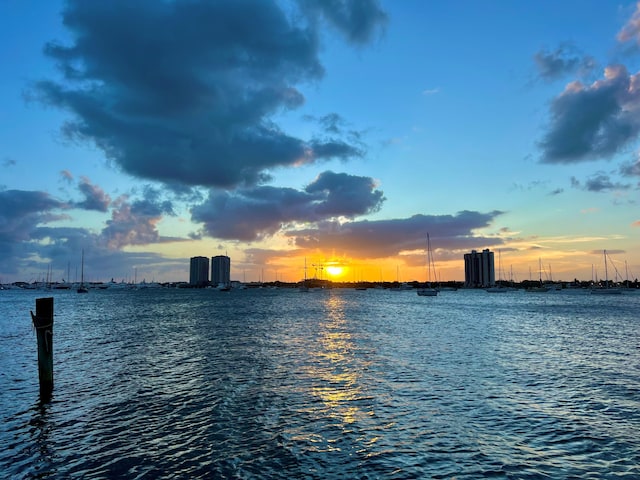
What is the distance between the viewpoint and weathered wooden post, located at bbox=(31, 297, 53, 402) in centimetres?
2466

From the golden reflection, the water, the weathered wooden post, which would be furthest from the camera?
the weathered wooden post

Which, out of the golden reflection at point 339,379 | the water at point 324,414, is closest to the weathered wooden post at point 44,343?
the water at point 324,414

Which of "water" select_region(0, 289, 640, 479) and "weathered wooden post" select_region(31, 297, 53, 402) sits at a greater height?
"weathered wooden post" select_region(31, 297, 53, 402)

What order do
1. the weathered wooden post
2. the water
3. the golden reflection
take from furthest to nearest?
the weathered wooden post → the golden reflection → the water

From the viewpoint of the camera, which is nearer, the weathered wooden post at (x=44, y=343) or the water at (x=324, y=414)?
the water at (x=324, y=414)

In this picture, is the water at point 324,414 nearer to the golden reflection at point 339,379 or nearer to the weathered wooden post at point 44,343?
the golden reflection at point 339,379

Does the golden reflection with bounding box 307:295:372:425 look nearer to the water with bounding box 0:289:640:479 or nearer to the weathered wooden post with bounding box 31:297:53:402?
the water with bounding box 0:289:640:479

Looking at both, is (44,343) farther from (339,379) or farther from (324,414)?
(339,379)

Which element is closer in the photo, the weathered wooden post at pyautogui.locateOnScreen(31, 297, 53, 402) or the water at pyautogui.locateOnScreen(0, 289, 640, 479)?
the water at pyautogui.locateOnScreen(0, 289, 640, 479)

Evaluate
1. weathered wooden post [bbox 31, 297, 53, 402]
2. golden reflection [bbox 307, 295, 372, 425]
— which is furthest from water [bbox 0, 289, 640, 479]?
weathered wooden post [bbox 31, 297, 53, 402]

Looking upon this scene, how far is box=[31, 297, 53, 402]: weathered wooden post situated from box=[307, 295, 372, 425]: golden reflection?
643 inches

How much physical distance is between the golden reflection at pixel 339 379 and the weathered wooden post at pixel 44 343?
16340mm

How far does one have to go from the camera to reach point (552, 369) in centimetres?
3225

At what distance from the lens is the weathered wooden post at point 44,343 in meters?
24.7
